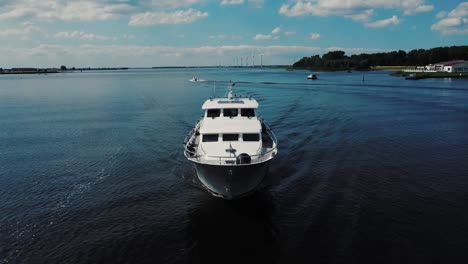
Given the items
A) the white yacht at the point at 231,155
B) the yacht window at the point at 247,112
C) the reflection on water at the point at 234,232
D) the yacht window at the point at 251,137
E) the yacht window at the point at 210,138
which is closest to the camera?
the reflection on water at the point at 234,232

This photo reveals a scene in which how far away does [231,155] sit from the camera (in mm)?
22953

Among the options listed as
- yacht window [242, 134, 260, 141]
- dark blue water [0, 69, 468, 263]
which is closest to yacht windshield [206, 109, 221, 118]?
yacht window [242, 134, 260, 141]

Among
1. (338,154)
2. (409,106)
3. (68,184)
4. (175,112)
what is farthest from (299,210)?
(409,106)

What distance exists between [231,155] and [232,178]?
1.82 metres

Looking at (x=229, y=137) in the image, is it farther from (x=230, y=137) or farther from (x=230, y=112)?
(x=230, y=112)

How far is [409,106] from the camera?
64.8 m

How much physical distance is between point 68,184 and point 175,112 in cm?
3257

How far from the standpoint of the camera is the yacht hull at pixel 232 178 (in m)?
21.6

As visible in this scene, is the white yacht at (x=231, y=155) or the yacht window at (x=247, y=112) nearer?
the white yacht at (x=231, y=155)

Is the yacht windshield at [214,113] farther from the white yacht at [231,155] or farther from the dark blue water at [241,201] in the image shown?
the dark blue water at [241,201]

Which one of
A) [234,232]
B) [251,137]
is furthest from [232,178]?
[251,137]

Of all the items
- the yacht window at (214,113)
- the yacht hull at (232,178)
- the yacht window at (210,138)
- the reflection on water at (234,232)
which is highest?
the yacht window at (214,113)

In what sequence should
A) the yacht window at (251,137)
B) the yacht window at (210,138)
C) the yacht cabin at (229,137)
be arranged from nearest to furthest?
the yacht cabin at (229,137), the yacht window at (251,137), the yacht window at (210,138)

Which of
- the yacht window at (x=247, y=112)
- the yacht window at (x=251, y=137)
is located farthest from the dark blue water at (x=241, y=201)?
the yacht window at (x=247, y=112)
